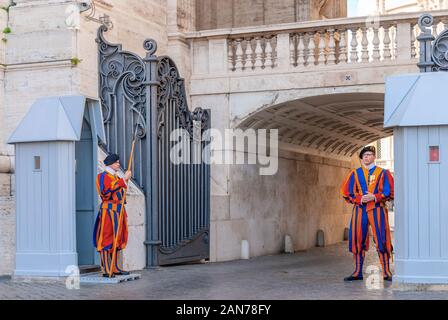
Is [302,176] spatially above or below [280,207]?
above

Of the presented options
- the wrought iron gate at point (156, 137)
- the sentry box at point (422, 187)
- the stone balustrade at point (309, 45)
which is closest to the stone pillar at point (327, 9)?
the stone balustrade at point (309, 45)

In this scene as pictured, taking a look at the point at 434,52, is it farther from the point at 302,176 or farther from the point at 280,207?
the point at 302,176

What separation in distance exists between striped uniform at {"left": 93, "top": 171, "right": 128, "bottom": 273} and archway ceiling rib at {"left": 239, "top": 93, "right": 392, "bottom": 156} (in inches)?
221

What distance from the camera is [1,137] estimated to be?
47.2 ft

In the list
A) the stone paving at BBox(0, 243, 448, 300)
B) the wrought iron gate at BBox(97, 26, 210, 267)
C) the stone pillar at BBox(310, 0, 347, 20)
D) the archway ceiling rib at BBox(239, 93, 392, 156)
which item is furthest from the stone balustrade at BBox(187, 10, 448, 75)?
the stone pillar at BBox(310, 0, 347, 20)

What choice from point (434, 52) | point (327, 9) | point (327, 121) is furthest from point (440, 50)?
point (327, 9)

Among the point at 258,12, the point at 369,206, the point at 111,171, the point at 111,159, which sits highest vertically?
the point at 258,12

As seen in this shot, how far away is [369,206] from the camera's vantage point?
11.8 m

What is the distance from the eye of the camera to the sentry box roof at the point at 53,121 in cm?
1170

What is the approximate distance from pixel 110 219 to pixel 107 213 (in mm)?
91

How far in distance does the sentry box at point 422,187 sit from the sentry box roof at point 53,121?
416 centimetres

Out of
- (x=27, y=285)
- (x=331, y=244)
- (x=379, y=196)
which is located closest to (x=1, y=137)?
(x=27, y=285)

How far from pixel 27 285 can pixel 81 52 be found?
4534 millimetres

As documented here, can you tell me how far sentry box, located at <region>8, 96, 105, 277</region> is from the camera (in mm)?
11633
